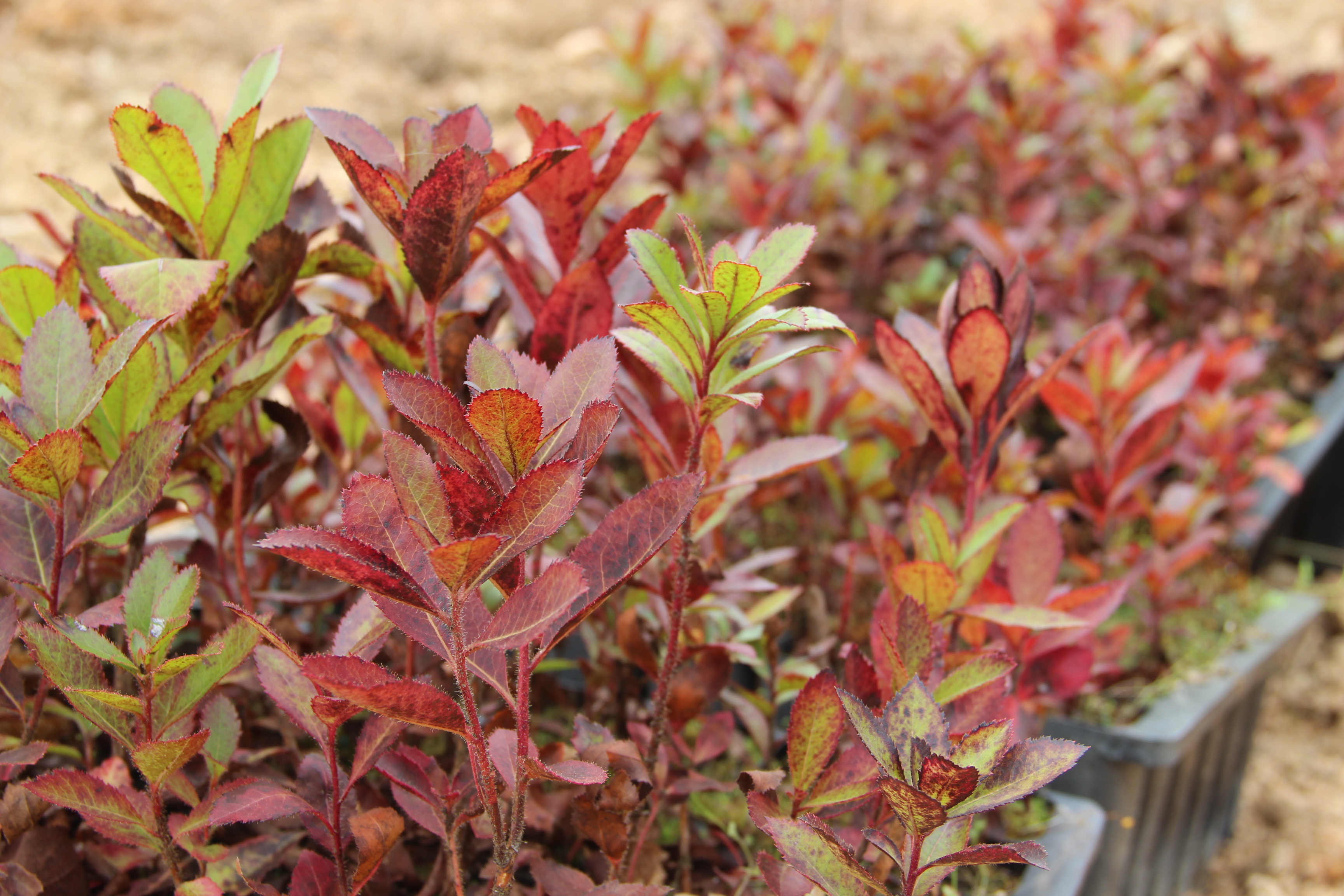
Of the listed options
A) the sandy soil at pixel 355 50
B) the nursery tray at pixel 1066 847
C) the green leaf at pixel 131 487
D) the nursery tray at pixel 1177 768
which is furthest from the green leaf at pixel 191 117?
the sandy soil at pixel 355 50

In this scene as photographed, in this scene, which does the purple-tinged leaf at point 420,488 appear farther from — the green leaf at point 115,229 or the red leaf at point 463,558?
the green leaf at point 115,229

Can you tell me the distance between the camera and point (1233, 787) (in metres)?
2.15

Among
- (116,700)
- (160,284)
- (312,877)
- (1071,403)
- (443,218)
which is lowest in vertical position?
(312,877)

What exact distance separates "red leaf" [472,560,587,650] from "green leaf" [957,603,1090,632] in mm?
502

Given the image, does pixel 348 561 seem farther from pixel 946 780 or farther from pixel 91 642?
pixel 946 780

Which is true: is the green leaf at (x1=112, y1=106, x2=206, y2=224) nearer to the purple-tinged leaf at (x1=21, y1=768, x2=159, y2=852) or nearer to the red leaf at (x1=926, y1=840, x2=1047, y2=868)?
the purple-tinged leaf at (x1=21, y1=768, x2=159, y2=852)

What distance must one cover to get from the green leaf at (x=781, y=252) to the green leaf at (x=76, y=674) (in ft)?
2.09

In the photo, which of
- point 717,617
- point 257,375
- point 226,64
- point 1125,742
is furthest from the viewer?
point 226,64

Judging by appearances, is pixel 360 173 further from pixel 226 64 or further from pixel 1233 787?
pixel 226 64

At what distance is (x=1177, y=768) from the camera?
1.76 metres

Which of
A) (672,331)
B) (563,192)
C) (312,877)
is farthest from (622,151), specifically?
(312,877)

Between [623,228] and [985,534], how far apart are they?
1.66 ft

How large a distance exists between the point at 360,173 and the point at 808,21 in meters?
3.25

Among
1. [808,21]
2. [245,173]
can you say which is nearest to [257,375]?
[245,173]
